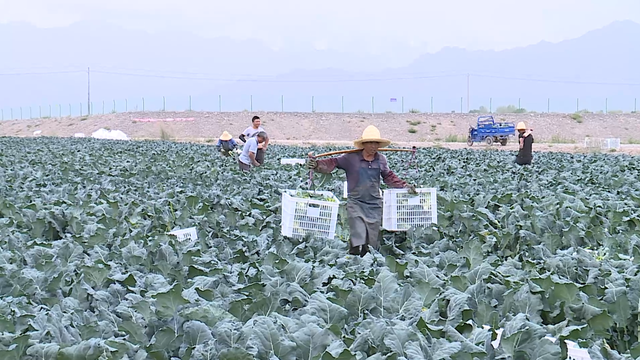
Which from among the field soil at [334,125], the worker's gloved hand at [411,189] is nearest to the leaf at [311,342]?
the worker's gloved hand at [411,189]

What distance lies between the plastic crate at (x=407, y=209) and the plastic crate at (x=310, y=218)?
2.61 feet

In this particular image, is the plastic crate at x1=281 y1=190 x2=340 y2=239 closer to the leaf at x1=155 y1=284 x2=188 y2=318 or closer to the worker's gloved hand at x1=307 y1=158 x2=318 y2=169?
the worker's gloved hand at x1=307 y1=158 x2=318 y2=169

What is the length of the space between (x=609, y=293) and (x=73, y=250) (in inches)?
166

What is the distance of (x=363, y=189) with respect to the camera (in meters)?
7.18

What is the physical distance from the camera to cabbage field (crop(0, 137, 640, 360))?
3.57 metres

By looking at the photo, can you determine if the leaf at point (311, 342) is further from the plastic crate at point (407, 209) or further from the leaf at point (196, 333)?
the plastic crate at point (407, 209)

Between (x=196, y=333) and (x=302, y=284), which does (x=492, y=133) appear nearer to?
(x=302, y=284)

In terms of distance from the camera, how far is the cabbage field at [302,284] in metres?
3.57

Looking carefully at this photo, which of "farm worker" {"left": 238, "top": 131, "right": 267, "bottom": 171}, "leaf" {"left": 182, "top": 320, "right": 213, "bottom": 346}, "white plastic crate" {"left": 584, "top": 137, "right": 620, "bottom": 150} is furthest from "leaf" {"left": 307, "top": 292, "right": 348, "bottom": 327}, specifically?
"white plastic crate" {"left": 584, "top": 137, "right": 620, "bottom": 150}

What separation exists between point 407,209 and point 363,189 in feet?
2.02

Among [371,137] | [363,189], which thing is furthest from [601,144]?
[371,137]

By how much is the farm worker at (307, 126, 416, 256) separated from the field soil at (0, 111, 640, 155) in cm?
5151

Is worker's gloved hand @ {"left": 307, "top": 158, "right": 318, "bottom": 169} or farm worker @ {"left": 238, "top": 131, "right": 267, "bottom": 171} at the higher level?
worker's gloved hand @ {"left": 307, "top": 158, "right": 318, "bottom": 169}

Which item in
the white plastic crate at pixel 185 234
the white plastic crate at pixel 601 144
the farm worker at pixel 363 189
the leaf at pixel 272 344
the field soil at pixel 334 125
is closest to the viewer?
the leaf at pixel 272 344
